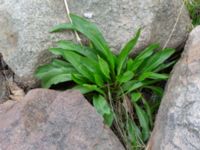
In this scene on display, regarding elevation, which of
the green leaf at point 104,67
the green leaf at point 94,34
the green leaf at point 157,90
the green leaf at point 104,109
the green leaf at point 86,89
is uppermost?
the green leaf at point 94,34

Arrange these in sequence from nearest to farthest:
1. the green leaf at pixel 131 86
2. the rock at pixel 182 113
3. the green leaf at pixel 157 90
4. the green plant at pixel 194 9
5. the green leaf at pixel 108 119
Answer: the rock at pixel 182 113
the green leaf at pixel 108 119
the green leaf at pixel 131 86
the green leaf at pixel 157 90
the green plant at pixel 194 9

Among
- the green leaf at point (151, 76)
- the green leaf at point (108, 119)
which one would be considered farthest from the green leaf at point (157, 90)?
the green leaf at point (108, 119)

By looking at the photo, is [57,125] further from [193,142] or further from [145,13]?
[145,13]

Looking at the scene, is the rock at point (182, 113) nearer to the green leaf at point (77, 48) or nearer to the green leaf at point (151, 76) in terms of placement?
the green leaf at point (151, 76)

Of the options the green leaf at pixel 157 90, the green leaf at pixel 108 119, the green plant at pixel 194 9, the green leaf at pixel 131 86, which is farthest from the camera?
the green plant at pixel 194 9

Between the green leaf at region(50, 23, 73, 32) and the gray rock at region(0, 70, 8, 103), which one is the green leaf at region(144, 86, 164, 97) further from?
the gray rock at region(0, 70, 8, 103)

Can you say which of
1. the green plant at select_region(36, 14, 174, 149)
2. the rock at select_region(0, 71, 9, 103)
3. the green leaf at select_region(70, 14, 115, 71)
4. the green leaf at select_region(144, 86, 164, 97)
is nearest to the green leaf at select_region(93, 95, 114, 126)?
the green plant at select_region(36, 14, 174, 149)
